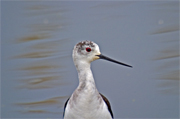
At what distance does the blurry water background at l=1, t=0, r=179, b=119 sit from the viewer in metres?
4.50

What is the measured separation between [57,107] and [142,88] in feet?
3.05

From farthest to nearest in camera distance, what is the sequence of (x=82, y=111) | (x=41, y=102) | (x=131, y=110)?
(x=41, y=102), (x=131, y=110), (x=82, y=111)

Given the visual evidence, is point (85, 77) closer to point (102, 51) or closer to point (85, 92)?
point (85, 92)

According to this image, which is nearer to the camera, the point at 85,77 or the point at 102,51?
the point at 85,77

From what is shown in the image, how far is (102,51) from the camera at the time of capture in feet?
17.0

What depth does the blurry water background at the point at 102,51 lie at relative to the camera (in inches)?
177

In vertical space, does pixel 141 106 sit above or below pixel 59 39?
below

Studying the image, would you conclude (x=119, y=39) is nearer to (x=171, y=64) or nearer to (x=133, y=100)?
(x=171, y=64)

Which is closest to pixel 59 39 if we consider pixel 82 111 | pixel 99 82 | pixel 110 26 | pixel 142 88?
pixel 110 26

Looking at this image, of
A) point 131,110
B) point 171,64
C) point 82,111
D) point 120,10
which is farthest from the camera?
point 120,10

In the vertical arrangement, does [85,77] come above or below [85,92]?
above

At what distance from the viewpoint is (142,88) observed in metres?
4.64

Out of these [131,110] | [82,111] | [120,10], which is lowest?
[131,110]

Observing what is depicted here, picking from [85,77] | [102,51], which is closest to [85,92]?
[85,77]
